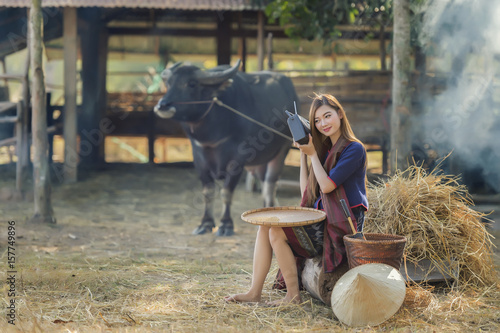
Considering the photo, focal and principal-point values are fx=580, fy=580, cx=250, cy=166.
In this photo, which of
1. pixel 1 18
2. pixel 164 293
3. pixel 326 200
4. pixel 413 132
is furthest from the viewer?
pixel 1 18

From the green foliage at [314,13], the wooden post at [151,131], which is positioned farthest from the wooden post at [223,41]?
the green foliage at [314,13]

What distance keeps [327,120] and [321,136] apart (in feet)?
0.62

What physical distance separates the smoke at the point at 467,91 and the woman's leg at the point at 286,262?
472 cm

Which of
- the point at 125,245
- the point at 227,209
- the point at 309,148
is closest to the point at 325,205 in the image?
the point at 309,148

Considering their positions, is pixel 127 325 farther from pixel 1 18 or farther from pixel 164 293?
pixel 1 18

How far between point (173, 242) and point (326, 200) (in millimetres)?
3206

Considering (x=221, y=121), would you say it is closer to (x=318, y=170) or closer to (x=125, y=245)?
(x=125, y=245)

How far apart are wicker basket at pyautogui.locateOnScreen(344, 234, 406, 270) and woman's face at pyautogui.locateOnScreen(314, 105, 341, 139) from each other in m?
0.79

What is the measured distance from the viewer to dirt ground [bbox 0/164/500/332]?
398cm

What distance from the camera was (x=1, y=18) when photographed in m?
10.8

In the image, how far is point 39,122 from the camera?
745 cm

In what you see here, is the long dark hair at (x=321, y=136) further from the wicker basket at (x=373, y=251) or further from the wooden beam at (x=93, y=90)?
the wooden beam at (x=93, y=90)

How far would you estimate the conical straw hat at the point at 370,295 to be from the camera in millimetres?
3734

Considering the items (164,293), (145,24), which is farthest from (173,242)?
(145,24)
